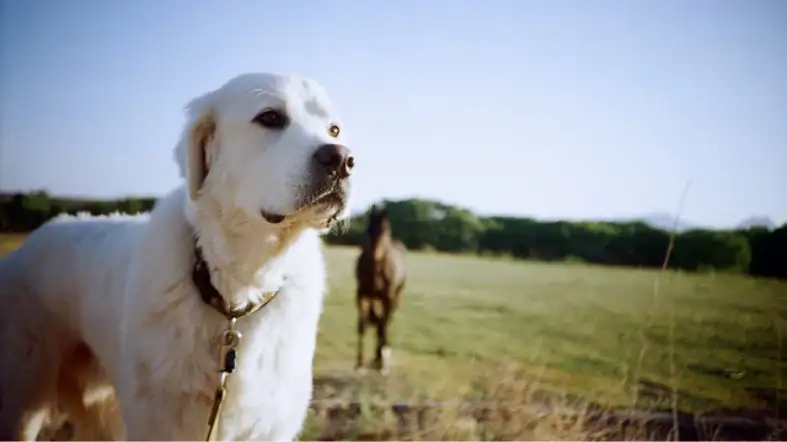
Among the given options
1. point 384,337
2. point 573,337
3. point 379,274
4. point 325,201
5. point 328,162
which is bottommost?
point 384,337

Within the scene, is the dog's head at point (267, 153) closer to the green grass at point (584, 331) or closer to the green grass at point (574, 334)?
the green grass at point (574, 334)

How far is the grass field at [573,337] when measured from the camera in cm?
332

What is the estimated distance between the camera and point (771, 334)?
3227mm

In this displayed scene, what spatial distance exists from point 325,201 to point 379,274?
4197mm

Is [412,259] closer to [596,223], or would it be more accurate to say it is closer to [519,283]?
[519,283]

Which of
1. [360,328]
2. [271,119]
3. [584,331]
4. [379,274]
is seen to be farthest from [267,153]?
[379,274]

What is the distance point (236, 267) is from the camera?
1.83m

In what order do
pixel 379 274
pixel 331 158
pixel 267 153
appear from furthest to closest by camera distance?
pixel 379 274 → pixel 267 153 → pixel 331 158

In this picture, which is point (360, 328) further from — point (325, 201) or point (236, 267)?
point (325, 201)

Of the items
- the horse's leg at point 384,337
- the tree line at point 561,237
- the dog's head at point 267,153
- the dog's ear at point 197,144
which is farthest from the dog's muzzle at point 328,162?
the horse's leg at point 384,337

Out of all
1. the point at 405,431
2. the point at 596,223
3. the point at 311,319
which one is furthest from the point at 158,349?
the point at 596,223

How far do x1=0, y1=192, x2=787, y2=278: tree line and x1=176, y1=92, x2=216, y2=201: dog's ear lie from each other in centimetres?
121

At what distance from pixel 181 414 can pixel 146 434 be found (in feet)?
0.38

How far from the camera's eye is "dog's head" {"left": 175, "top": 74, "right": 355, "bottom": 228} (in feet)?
5.42
